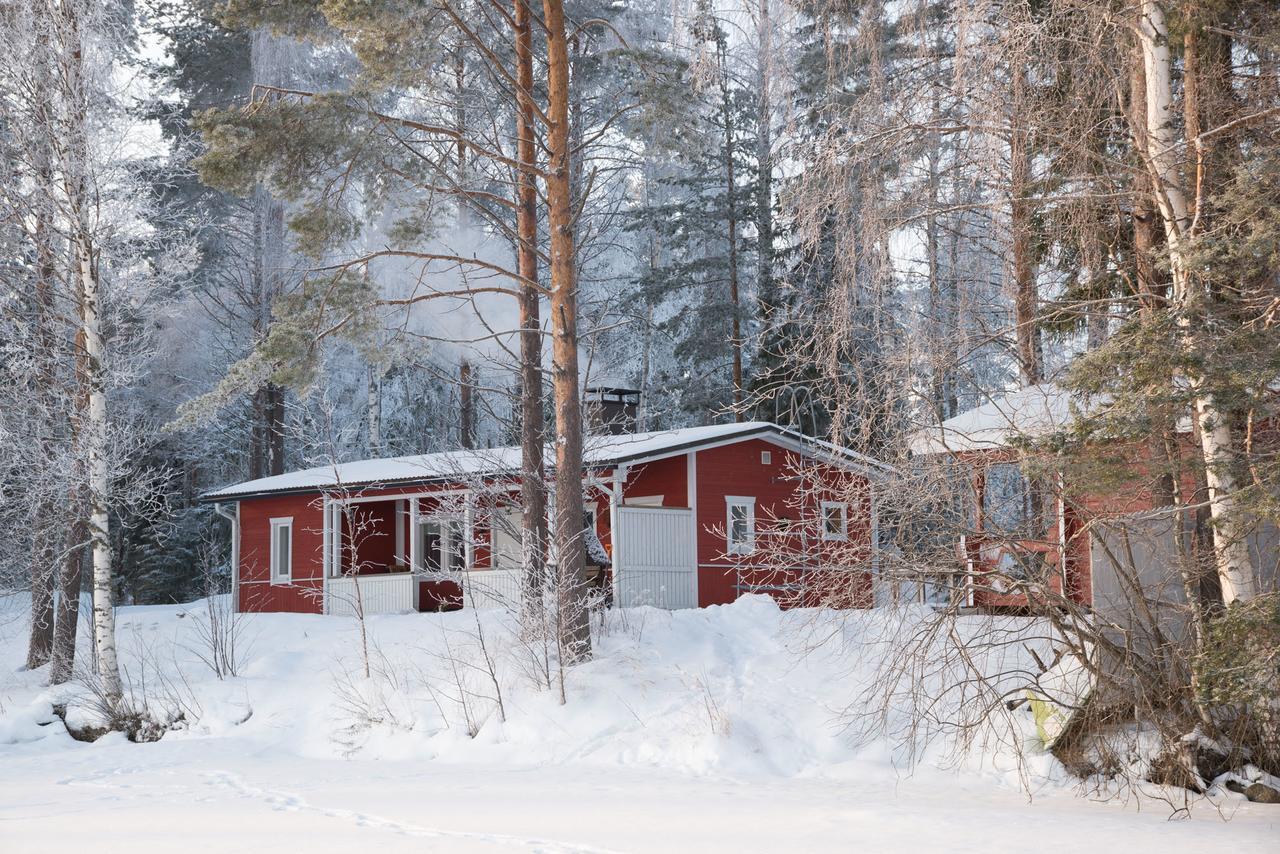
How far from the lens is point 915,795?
9.33 metres

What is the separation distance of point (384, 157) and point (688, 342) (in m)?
16.8

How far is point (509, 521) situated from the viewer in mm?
19469

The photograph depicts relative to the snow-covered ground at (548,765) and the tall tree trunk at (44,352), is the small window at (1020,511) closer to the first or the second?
the snow-covered ground at (548,765)

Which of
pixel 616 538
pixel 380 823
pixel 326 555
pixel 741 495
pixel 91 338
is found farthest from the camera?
pixel 326 555

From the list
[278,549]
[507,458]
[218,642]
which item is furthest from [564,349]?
[278,549]

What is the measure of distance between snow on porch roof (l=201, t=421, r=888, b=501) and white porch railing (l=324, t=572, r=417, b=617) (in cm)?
176

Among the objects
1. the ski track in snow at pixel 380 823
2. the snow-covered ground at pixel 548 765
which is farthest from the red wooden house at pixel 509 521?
the ski track in snow at pixel 380 823

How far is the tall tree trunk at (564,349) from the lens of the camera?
13.0m

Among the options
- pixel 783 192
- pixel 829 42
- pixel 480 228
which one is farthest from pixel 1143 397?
pixel 480 228

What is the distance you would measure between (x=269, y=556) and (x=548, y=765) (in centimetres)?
1497

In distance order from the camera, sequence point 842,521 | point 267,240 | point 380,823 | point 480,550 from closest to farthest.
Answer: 1. point 380,823
2. point 842,521
3. point 480,550
4. point 267,240

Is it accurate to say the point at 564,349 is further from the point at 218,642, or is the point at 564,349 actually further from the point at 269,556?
the point at 269,556

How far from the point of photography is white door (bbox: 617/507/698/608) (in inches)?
680

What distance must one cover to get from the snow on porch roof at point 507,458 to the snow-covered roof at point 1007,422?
1914 mm
